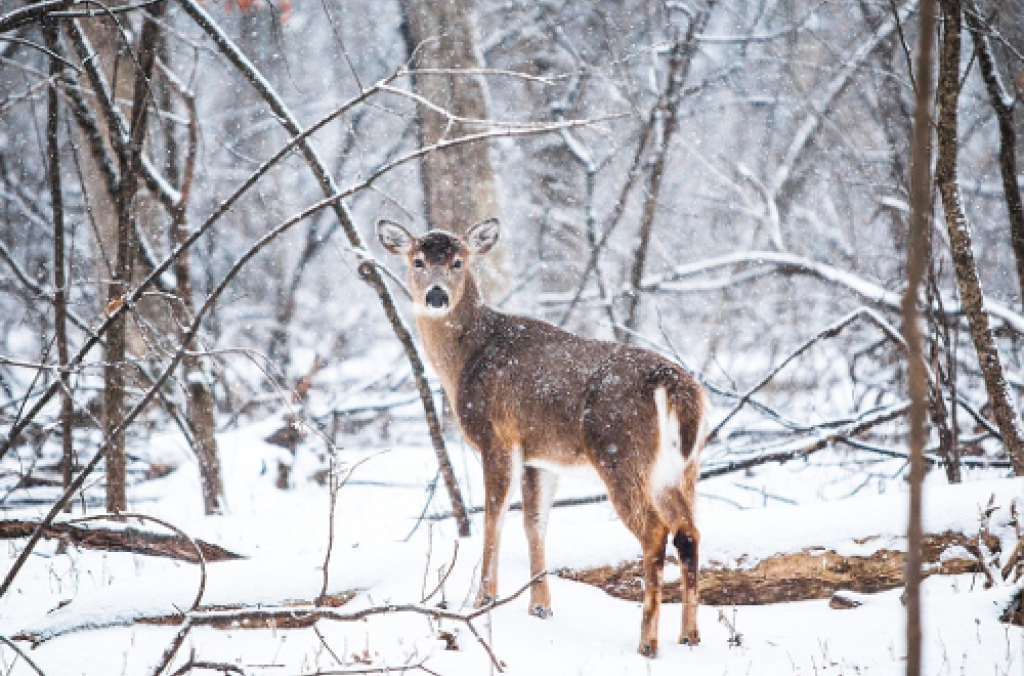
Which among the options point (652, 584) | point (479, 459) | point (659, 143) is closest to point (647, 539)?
point (652, 584)

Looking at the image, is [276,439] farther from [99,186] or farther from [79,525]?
[79,525]

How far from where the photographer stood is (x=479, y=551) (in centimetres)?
519

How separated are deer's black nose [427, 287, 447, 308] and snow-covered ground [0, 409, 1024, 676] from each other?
1337mm

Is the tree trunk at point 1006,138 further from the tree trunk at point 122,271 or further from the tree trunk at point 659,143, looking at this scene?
the tree trunk at point 122,271

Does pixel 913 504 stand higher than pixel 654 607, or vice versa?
pixel 913 504

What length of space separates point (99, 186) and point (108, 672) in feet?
21.3

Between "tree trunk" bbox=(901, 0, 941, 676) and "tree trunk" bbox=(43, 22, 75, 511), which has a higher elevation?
"tree trunk" bbox=(43, 22, 75, 511)

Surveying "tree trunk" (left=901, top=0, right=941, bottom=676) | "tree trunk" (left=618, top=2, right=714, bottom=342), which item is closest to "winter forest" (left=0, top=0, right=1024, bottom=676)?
"tree trunk" (left=901, top=0, right=941, bottom=676)

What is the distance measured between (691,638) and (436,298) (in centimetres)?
239

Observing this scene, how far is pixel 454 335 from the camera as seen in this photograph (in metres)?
5.80

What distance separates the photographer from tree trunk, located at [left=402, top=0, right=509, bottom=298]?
32.9ft

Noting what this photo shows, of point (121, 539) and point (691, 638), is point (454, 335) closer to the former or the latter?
point (121, 539)

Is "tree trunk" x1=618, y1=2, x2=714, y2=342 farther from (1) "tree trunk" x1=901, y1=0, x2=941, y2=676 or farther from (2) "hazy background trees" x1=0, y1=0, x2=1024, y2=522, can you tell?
(1) "tree trunk" x1=901, y1=0, x2=941, y2=676

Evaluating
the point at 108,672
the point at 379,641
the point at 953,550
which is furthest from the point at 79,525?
the point at 953,550
